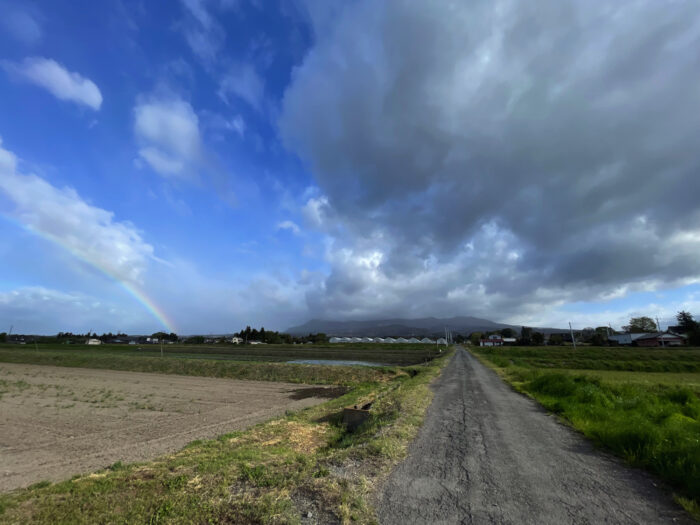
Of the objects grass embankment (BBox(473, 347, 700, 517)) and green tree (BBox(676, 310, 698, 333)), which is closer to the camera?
grass embankment (BBox(473, 347, 700, 517))

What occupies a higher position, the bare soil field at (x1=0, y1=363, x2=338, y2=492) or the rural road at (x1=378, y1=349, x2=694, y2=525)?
the rural road at (x1=378, y1=349, x2=694, y2=525)

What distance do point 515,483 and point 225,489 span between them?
6.36 meters

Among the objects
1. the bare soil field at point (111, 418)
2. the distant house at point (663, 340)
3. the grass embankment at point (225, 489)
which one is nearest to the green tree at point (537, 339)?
the distant house at point (663, 340)

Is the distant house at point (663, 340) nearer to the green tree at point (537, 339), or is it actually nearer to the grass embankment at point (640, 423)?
the green tree at point (537, 339)

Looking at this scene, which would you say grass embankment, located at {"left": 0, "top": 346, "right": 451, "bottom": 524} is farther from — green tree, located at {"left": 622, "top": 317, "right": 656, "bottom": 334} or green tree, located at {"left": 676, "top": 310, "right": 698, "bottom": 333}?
green tree, located at {"left": 622, "top": 317, "right": 656, "bottom": 334}

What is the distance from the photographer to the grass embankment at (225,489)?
557cm

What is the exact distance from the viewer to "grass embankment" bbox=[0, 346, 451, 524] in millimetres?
5566

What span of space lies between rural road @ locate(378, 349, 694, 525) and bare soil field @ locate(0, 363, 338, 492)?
390 inches

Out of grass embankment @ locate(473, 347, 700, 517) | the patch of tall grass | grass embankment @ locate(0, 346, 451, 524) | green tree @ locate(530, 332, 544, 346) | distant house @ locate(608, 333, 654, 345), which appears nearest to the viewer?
grass embankment @ locate(0, 346, 451, 524)

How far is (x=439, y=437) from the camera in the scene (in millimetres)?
10844

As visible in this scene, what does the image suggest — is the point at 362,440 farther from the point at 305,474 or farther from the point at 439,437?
the point at 305,474

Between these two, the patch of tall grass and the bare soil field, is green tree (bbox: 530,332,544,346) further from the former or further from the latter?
the bare soil field

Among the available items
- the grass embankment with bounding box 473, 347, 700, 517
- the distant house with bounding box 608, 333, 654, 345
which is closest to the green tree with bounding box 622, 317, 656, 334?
the distant house with bounding box 608, 333, 654, 345

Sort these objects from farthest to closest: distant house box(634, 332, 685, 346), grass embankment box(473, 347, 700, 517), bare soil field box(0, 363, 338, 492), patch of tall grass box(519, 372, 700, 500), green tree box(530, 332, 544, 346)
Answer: green tree box(530, 332, 544, 346) → distant house box(634, 332, 685, 346) → bare soil field box(0, 363, 338, 492) → patch of tall grass box(519, 372, 700, 500) → grass embankment box(473, 347, 700, 517)
